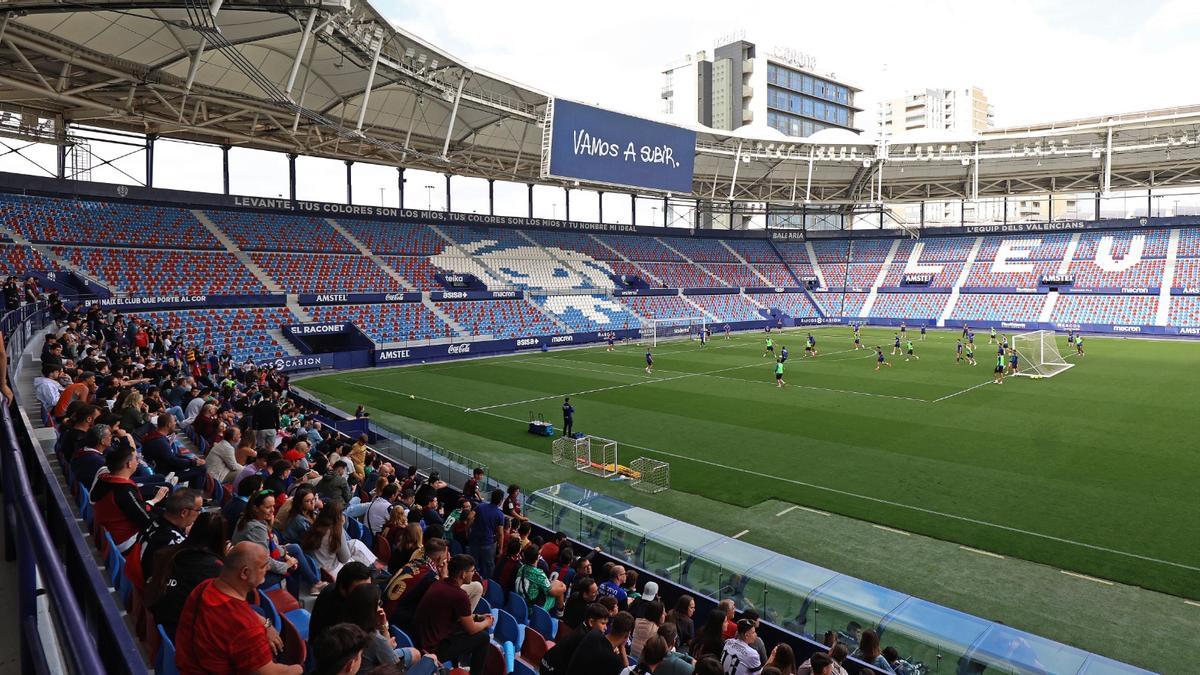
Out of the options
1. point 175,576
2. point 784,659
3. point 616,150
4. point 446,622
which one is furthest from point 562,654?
point 616,150

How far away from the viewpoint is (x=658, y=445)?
22125 millimetres

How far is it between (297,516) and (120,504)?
1919 millimetres

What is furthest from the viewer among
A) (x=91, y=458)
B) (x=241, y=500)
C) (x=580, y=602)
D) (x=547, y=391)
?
(x=547, y=391)

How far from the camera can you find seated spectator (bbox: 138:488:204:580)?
4918 millimetres

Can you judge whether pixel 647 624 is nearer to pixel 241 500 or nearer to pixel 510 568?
pixel 510 568

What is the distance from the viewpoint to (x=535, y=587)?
26.0 ft

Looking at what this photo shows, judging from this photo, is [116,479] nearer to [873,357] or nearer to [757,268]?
[873,357]

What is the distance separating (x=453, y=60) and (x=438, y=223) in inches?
1003

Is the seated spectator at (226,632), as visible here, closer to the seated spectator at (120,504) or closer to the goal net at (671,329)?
the seated spectator at (120,504)

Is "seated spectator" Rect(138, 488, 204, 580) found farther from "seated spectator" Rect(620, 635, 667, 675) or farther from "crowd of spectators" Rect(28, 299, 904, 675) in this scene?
"seated spectator" Rect(620, 635, 667, 675)

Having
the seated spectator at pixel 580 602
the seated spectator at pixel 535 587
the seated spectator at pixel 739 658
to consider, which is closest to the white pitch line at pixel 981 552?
the seated spectator at pixel 739 658

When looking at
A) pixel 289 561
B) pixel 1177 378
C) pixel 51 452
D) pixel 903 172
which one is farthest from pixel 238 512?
pixel 903 172

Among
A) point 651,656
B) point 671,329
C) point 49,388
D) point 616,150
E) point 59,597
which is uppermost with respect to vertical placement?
point 616,150

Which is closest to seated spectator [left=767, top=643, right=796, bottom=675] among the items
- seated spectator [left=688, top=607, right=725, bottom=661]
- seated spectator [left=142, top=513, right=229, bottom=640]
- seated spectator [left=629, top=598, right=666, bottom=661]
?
seated spectator [left=688, top=607, right=725, bottom=661]
